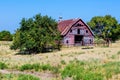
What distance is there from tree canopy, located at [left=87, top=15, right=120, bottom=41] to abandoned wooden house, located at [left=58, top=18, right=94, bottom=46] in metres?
8.59

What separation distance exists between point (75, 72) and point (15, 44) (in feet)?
79.9

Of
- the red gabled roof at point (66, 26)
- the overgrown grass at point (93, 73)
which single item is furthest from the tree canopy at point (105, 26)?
the overgrown grass at point (93, 73)

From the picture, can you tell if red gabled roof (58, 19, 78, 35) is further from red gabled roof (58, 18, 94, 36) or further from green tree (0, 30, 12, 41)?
green tree (0, 30, 12, 41)

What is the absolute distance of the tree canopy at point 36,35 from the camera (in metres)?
48.6

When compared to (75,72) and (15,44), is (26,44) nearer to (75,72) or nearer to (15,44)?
(15,44)

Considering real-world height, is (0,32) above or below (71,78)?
above

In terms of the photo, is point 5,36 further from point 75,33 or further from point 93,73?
point 93,73

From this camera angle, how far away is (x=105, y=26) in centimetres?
7394

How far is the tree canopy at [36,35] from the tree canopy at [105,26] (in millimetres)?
22982

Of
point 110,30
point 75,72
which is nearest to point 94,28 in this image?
point 110,30

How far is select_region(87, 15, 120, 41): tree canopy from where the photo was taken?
2886 inches

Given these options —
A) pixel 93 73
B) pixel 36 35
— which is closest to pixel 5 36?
pixel 36 35

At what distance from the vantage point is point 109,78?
23.9 meters

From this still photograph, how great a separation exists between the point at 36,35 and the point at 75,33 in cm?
1687
